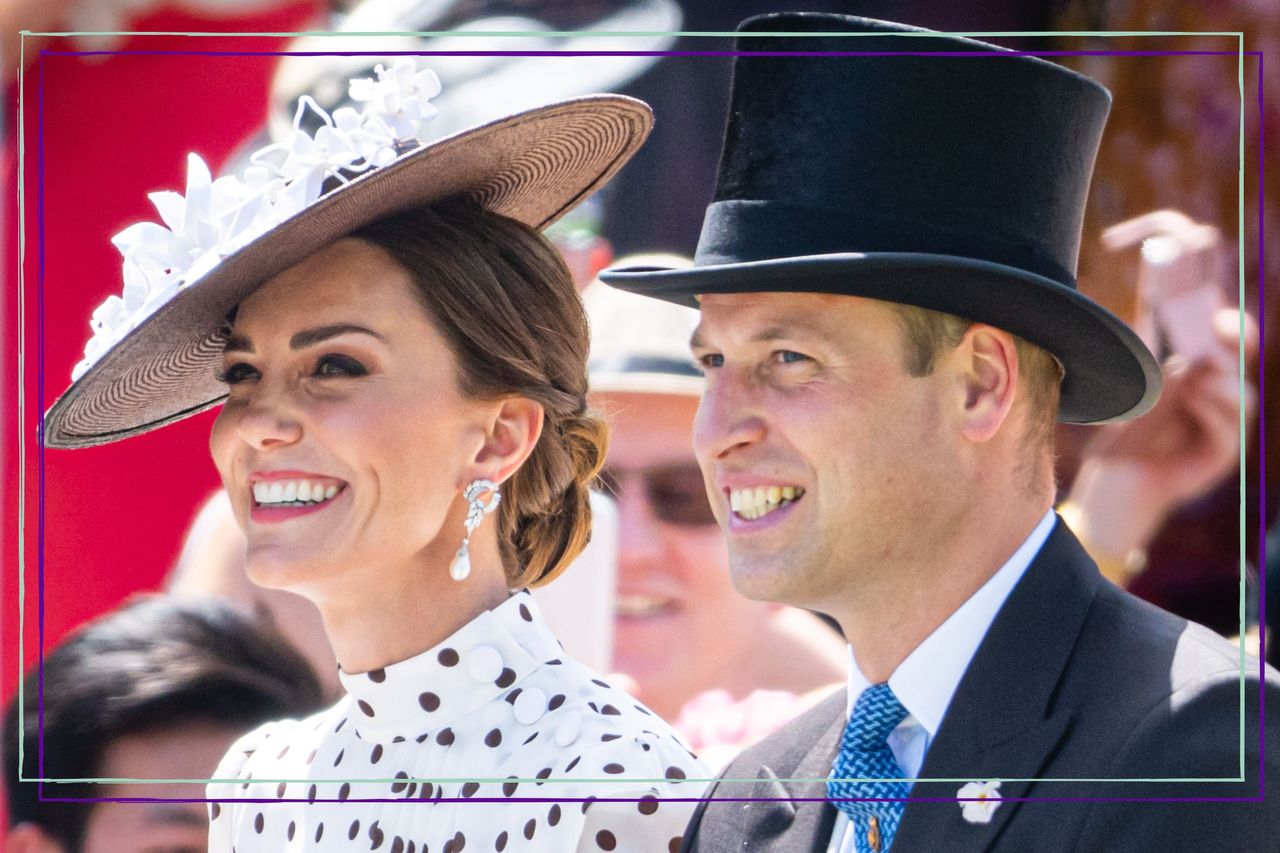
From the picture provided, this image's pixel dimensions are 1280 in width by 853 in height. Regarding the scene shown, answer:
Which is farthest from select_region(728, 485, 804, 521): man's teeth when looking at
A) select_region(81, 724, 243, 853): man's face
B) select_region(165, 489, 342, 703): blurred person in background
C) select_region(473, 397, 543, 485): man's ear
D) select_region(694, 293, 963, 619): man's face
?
select_region(81, 724, 243, 853): man's face

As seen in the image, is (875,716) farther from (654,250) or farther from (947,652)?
(654,250)

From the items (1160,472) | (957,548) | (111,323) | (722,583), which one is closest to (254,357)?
(111,323)

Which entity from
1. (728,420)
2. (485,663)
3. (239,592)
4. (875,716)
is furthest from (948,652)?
(239,592)

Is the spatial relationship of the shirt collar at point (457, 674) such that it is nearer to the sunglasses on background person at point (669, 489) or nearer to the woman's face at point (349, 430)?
the woman's face at point (349, 430)

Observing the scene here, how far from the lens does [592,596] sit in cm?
241

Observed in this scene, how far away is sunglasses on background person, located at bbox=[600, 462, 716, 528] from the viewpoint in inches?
94.6

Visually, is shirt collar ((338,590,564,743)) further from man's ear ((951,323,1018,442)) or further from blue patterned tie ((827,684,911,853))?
man's ear ((951,323,1018,442))

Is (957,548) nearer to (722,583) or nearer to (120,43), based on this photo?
(722,583)

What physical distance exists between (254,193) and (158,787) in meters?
1.10

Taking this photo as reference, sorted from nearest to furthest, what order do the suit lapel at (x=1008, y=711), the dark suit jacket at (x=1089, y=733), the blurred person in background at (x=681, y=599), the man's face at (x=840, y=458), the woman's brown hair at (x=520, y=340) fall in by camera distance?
1. the dark suit jacket at (x=1089, y=733)
2. the suit lapel at (x=1008, y=711)
3. the man's face at (x=840, y=458)
4. the woman's brown hair at (x=520, y=340)
5. the blurred person in background at (x=681, y=599)

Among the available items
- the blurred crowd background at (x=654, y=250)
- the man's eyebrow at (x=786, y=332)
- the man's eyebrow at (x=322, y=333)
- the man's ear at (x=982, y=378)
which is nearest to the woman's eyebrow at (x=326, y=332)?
A: the man's eyebrow at (x=322, y=333)

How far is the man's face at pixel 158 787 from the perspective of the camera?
2676 mm

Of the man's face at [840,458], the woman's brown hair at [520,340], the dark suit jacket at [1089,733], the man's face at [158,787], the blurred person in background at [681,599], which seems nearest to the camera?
the dark suit jacket at [1089,733]

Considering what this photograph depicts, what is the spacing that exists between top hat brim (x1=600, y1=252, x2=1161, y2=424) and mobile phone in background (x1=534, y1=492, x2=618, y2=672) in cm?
50
